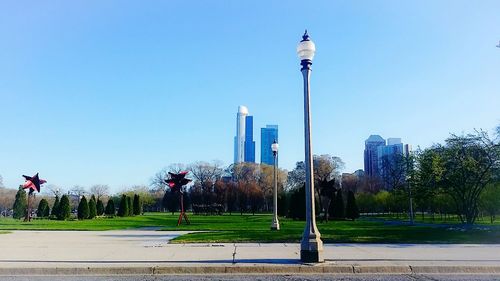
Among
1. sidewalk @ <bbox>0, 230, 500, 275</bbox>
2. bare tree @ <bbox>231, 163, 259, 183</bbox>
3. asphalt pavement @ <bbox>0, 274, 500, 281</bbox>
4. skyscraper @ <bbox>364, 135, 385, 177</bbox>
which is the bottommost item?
asphalt pavement @ <bbox>0, 274, 500, 281</bbox>

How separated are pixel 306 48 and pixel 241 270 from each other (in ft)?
21.1

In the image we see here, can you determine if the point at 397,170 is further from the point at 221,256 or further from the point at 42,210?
the point at 221,256

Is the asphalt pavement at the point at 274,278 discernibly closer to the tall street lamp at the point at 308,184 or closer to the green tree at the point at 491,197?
the tall street lamp at the point at 308,184

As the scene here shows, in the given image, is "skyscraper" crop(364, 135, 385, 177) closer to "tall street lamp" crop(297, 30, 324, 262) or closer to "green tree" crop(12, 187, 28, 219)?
"green tree" crop(12, 187, 28, 219)

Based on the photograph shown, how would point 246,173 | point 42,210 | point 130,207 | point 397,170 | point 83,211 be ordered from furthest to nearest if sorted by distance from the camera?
point 246,173
point 130,207
point 397,170
point 42,210
point 83,211

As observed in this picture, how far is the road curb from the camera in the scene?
11.2m

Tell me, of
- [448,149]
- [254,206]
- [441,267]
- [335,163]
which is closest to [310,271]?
[441,267]

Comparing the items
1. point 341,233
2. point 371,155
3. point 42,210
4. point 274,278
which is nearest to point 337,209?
point 341,233

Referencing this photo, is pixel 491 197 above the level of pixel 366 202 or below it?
above

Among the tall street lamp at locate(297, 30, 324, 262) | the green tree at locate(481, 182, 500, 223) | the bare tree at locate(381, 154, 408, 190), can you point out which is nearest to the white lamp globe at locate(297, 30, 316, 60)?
the tall street lamp at locate(297, 30, 324, 262)

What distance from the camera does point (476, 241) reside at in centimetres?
1959

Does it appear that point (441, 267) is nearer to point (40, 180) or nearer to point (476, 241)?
point (476, 241)

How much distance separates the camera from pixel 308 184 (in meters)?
12.4

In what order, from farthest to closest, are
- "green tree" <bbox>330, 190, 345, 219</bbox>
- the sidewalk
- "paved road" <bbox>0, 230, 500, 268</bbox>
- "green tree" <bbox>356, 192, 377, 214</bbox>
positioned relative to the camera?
"green tree" <bbox>356, 192, 377, 214</bbox> < "green tree" <bbox>330, 190, 345, 219</bbox> < "paved road" <bbox>0, 230, 500, 268</bbox> < the sidewalk
